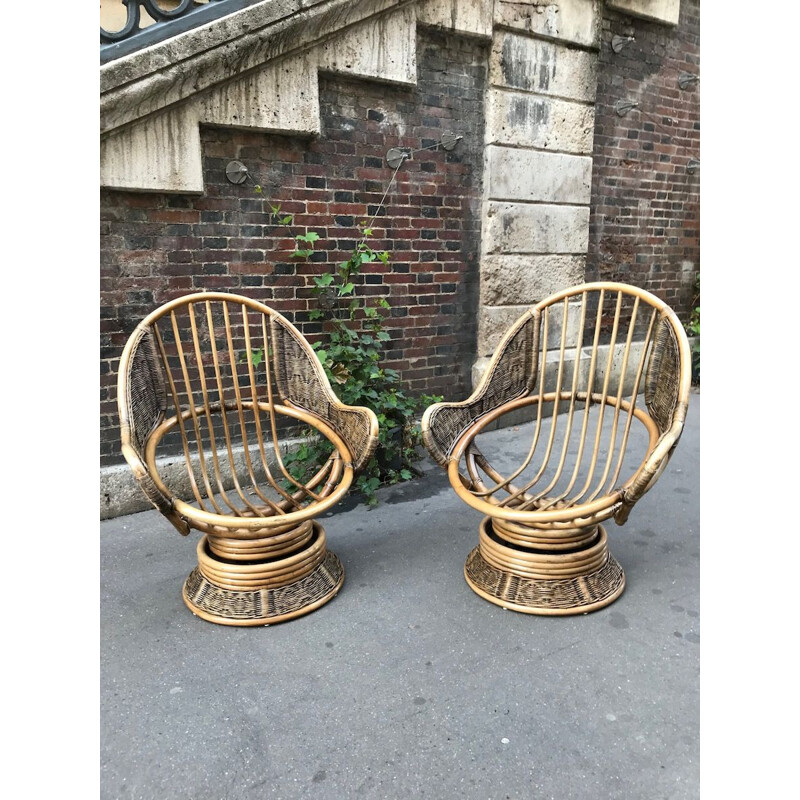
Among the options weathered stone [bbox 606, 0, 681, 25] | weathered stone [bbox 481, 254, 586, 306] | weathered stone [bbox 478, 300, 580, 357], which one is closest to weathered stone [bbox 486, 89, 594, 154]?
weathered stone [bbox 481, 254, 586, 306]

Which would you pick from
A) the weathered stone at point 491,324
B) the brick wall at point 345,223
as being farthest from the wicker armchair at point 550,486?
the weathered stone at point 491,324

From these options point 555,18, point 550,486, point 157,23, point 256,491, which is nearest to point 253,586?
point 256,491

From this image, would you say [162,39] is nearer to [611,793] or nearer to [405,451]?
[405,451]

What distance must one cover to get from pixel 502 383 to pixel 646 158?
338cm

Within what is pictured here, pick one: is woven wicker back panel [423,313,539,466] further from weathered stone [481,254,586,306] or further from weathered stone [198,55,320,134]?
weathered stone [198,55,320,134]

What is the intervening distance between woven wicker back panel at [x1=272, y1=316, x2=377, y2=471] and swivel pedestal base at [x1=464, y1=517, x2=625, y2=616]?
0.80m

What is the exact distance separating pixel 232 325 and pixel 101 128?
110 centimetres

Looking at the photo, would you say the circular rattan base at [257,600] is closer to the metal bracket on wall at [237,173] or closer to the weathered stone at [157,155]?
the weathered stone at [157,155]

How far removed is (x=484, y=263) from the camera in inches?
166

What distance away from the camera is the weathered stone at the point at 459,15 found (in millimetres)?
3630

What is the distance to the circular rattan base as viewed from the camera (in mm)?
2264

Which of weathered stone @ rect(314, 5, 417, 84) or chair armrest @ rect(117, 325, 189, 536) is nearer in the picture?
chair armrest @ rect(117, 325, 189, 536)

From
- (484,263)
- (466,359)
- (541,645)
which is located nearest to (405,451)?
(466,359)

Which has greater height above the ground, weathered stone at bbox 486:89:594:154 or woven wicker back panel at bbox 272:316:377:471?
weathered stone at bbox 486:89:594:154
